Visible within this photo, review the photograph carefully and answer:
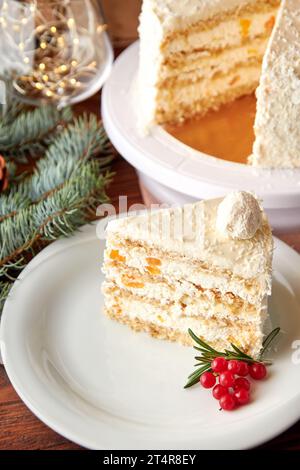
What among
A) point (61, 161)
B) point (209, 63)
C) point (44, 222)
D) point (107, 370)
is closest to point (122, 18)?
point (209, 63)

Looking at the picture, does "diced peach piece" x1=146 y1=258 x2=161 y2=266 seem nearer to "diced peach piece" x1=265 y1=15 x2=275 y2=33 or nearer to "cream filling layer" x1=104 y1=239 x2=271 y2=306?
"cream filling layer" x1=104 y1=239 x2=271 y2=306

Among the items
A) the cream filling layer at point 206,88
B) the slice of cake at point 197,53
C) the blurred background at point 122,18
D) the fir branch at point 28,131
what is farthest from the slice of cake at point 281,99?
the blurred background at point 122,18

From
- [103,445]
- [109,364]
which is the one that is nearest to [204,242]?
[109,364]

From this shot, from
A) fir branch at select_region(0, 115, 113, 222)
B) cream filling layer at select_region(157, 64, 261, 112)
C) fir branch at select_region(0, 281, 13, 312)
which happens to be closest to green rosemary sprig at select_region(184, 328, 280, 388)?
fir branch at select_region(0, 281, 13, 312)

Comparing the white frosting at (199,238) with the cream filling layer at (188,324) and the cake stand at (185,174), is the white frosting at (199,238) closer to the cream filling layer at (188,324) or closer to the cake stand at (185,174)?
the cream filling layer at (188,324)

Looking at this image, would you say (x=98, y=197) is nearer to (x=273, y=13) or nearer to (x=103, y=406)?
(x=103, y=406)

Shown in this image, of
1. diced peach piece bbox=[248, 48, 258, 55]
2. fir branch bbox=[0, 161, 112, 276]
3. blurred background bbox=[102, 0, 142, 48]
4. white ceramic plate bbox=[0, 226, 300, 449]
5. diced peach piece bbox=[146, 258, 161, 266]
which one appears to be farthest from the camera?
blurred background bbox=[102, 0, 142, 48]
